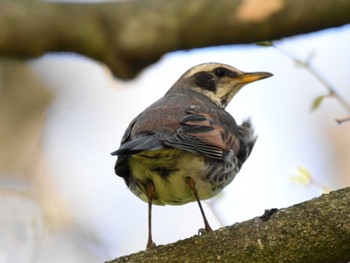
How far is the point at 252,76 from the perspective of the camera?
7.09 metres

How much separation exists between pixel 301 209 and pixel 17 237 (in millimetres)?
4428

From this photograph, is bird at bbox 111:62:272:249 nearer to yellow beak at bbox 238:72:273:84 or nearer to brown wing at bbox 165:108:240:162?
brown wing at bbox 165:108:240:162

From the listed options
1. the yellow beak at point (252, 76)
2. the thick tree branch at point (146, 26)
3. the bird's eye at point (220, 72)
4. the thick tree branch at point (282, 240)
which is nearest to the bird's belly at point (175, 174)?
the thick tree branch at point (146, 26)

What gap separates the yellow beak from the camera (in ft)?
23.1

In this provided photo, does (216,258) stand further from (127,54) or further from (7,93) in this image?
(7,93)

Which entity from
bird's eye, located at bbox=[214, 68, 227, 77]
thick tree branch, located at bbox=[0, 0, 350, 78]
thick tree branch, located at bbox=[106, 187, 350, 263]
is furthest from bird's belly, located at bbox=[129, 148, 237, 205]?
bird's eye, located at bbox=[214, 68, 227, 77]

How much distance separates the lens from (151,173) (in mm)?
5371

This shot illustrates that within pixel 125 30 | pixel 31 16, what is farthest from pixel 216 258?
pixel 31 16

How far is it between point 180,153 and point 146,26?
2.82 ft

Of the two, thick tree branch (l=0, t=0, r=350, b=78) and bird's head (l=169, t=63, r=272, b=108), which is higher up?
bird's head (l=169, t=63, r=272, b=108)

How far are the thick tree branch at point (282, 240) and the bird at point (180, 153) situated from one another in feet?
2.10

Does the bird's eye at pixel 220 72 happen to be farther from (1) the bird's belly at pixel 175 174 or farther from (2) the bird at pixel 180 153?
(1) the bird's belly at pixel 175 174

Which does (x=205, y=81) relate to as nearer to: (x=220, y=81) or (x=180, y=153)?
(x=220, y=81)

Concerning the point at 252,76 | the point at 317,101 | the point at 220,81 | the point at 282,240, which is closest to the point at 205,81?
the point at 220,81
